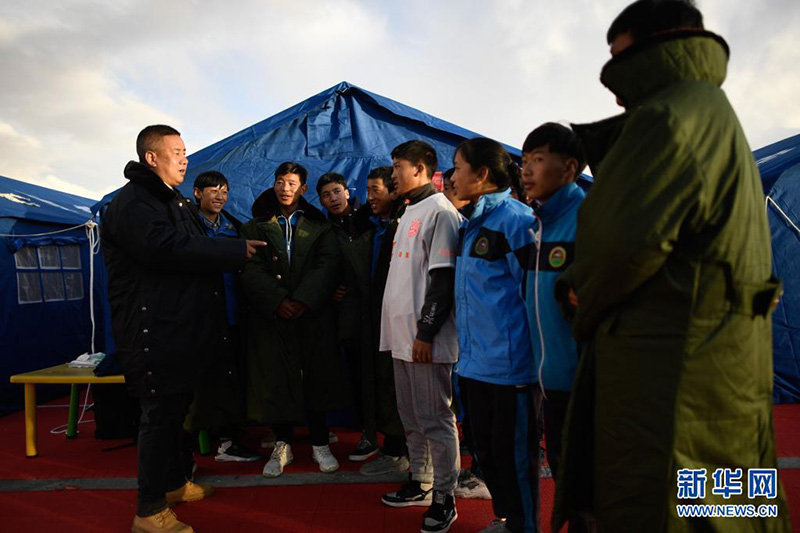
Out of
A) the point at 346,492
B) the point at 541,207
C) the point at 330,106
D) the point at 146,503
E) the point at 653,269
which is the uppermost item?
the point at 330,106

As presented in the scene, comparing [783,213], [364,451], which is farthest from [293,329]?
[783,213]

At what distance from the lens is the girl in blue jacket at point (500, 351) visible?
6.49 feet

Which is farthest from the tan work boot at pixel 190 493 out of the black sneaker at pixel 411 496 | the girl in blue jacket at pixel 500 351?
the girl in blue jacket at pixel 500 351

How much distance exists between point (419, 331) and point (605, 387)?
1.13 m

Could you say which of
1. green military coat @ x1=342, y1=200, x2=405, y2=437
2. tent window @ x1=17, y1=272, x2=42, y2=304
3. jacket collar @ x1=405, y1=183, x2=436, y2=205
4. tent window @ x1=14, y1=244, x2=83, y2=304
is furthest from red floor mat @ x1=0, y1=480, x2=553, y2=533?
tent window @ x1=14, y1=244, x2=83, y2=304

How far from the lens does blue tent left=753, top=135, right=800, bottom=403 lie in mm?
4777

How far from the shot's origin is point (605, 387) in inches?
50.6

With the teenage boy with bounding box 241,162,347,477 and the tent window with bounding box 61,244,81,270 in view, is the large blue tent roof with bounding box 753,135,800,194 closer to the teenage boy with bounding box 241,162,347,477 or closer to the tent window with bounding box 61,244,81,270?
the teenage boy with bounding box 241,162,347,477

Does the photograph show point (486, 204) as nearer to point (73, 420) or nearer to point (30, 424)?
point (30, 424)

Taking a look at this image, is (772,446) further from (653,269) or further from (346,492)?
(346,492)

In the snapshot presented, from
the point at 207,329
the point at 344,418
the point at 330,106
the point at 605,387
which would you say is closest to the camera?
the point at 605,387

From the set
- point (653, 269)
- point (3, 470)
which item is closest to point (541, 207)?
point (653, 269)

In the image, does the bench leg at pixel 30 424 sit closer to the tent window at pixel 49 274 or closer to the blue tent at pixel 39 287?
the blue tent at pixel 39 287

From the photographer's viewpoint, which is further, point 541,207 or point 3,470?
point 3,470
